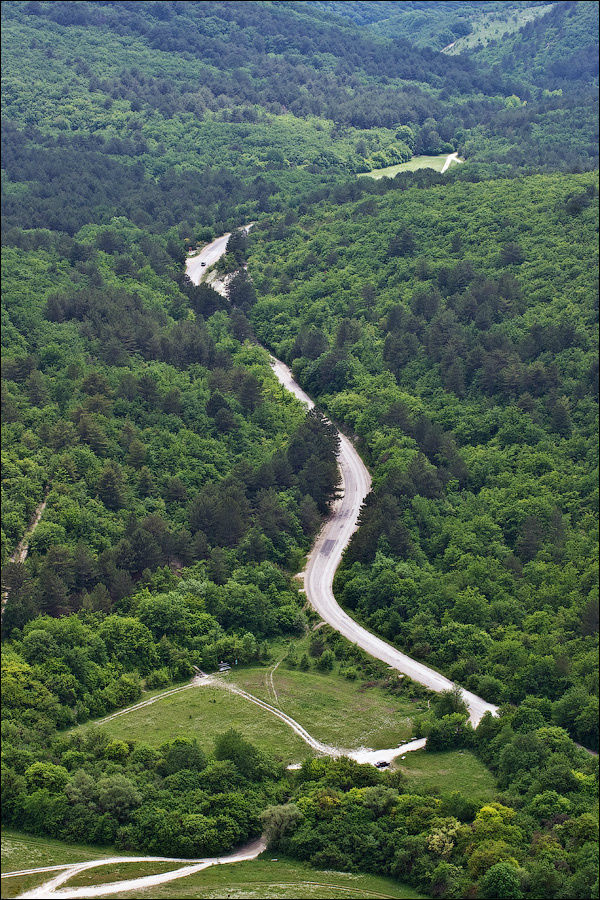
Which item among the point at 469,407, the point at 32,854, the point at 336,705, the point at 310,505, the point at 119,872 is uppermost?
the point at 469,407

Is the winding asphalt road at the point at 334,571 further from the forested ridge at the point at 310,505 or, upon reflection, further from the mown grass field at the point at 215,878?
the mown grass field at the point at 215,878

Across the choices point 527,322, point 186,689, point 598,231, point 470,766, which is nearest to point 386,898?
point 470,766

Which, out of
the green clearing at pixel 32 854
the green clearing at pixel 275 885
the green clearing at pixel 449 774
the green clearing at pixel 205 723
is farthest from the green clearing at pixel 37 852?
the green clearing at pixel 449 774

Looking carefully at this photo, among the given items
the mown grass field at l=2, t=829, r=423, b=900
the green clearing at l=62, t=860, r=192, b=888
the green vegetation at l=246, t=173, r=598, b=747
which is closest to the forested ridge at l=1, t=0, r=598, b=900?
the green vegetation at l=246, t=173, r=598, b=747

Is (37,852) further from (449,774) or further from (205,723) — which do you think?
(449,774)

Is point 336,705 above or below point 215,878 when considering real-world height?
below

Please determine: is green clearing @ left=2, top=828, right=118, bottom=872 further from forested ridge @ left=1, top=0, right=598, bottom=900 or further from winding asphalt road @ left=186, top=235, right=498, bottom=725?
winding asphalt road @ left=186, top=235, right=498, bottom=725

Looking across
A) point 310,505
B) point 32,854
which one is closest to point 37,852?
point 32,854
